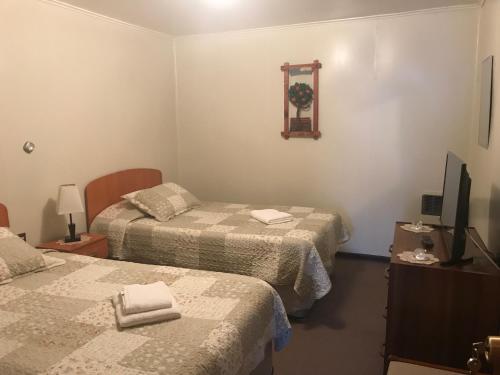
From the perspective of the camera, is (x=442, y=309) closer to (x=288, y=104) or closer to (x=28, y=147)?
(x=288, y=104)

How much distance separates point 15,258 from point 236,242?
1.40 m

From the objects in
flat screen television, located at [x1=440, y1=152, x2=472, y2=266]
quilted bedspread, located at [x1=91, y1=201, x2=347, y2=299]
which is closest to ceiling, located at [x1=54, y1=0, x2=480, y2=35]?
Answer: quilted bedspread, located at [x1=91, y1=201, x2=347, y2=299]

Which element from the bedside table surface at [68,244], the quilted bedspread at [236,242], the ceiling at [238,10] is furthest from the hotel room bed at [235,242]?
the ceiling at [238,10]

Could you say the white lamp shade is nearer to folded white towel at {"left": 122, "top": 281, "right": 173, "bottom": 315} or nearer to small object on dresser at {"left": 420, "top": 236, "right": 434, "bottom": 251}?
folded white towel at {"left": 122, "top": 281, "right": 173, "bottom": 315}

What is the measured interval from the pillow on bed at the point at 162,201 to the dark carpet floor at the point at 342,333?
1433mm

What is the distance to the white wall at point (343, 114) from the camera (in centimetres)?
368

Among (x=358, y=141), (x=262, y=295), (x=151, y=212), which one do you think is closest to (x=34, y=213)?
(x=151, y=212)

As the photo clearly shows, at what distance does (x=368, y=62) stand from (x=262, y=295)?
2.80 m

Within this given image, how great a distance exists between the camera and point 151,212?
11.4ft

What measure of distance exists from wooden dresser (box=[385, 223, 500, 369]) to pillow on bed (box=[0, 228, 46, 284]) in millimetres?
2020

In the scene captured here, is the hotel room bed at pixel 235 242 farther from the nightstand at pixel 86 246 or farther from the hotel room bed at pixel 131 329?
the hotel room bed at pixel 131 329

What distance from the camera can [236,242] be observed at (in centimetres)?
294

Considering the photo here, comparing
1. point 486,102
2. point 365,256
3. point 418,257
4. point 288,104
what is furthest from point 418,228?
point 288,104

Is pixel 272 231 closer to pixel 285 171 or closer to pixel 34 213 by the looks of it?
pixel 285 171
